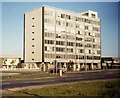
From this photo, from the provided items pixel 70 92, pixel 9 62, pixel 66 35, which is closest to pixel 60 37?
pixel 66 35

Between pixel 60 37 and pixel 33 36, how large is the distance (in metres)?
8.83

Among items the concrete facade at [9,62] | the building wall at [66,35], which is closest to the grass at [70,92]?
the building wall at [66,35]

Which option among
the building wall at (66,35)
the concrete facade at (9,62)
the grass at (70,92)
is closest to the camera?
the grass at (70,92)

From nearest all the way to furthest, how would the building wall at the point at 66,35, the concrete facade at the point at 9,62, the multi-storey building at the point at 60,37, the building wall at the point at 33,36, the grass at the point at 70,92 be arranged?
the grass at the point at 70,92 → the multi-storey building at the point at 60,37 → the building wall at the point at 66,35 → the building wall at the point at 33,36 → the concrete facade at the point at 9,62

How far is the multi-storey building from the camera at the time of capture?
73.5 m

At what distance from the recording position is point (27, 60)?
77.7 metres

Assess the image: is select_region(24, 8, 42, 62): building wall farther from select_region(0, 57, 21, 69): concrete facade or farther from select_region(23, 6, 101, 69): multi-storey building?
select_region(0, 57, 21, 69): concrete facade

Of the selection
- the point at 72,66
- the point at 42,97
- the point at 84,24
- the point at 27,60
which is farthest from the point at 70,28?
the point at 42,97

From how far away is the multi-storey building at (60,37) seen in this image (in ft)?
241

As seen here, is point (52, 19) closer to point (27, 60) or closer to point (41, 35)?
point (41, 35)

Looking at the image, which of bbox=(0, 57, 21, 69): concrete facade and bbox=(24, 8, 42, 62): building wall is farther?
bbox=(0, 57, 21, 69): concrete facade

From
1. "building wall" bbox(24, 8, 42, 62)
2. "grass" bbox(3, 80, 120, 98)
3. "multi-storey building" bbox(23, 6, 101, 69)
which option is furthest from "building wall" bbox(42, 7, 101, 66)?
"grass" bbox(3, 80, 120, 98)

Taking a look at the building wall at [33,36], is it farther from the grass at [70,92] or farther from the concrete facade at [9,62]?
the grass at [70,92]

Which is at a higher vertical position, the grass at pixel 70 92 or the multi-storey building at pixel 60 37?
the multi-storey building at pixel 60 37
